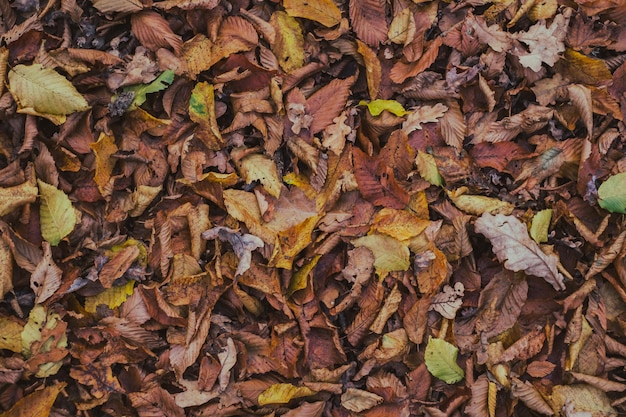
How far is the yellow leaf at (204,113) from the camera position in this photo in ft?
6.59

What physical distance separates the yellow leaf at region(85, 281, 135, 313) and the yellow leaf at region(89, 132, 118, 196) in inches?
12.2

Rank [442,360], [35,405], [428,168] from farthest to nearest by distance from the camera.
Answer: [428,168] < [442,360] < [35,405]

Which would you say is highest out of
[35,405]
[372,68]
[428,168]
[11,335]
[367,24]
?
[367,24]

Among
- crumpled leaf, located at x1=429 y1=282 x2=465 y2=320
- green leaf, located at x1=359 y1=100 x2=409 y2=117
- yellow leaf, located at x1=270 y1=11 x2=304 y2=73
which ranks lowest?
crumpled leaf, located at x1=429 y1=282 x2=465 y2=320

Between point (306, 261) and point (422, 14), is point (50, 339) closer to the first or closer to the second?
point (306, 261)

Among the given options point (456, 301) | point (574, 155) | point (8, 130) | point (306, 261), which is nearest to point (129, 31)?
point (8, 130)

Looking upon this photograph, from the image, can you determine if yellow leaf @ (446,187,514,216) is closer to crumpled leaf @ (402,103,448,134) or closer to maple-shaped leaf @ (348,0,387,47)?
crumpled leaf @ (402,103,448,134)

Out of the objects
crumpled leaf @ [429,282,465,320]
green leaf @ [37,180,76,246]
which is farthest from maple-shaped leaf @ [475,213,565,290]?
green leaf @ [37,180,76,246]

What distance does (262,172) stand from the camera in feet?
6.59

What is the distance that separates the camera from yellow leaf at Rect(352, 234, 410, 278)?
197cm

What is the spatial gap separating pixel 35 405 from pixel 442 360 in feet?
4.22

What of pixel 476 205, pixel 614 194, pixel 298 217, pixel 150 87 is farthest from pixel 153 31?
pixel 614 194

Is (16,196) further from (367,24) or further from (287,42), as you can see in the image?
(367,24)

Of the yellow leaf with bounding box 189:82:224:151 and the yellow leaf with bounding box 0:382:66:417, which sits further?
the yellow leaf with bounding box 189:82:224:151
